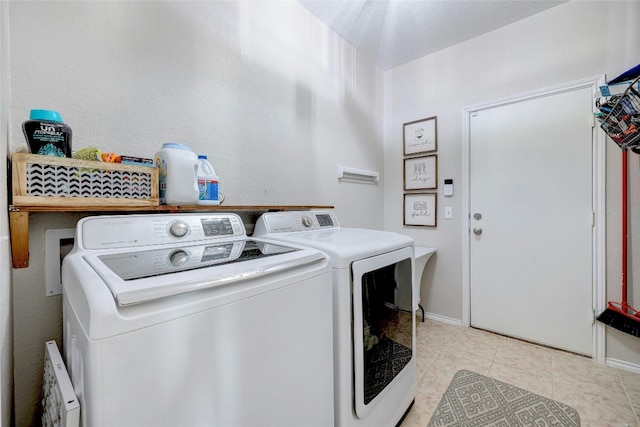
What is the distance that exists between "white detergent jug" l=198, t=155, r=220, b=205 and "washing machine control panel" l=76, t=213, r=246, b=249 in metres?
0.08

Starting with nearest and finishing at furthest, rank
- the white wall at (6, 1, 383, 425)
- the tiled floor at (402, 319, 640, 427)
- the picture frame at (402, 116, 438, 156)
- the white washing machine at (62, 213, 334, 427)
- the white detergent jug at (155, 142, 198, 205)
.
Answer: the white washing machine at (62, 213, 334, 427)
the white wall at (6, 1, 383, 425)
the white detergent jug at (155, 142, 198, 205)
the tiled floor at (402, 319, 640, 427)
the picture frame at (402, 116, 438, 156)

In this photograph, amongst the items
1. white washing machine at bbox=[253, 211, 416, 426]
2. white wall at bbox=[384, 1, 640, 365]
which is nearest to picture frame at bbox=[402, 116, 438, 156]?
white wall at bbox=[384, 1, 640, 365]

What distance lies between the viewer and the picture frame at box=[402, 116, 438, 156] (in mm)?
2686

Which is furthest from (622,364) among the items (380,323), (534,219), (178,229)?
(178,229)

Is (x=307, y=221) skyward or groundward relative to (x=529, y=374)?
skyward

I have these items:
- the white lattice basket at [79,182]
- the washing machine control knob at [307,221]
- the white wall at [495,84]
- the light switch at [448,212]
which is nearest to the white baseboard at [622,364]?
the white wall at [495,84]

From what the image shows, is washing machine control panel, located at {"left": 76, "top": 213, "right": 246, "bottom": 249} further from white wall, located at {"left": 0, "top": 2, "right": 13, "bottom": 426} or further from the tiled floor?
the tiled floor

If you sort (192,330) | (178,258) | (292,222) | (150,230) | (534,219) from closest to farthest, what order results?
1. (192,330)
2. (178,258)
3. (150,230)
4. (292,222)
5. (534,219)

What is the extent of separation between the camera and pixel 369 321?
1.16 meters

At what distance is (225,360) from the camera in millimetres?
657

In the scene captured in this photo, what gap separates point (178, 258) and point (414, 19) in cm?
253

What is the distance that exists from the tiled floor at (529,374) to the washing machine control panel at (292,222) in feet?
3.96

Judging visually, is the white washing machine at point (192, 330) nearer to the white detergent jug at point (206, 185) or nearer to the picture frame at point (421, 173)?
the white detergent jug at point (206, 185)

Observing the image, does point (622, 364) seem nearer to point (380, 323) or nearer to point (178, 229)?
point (380, 323)
